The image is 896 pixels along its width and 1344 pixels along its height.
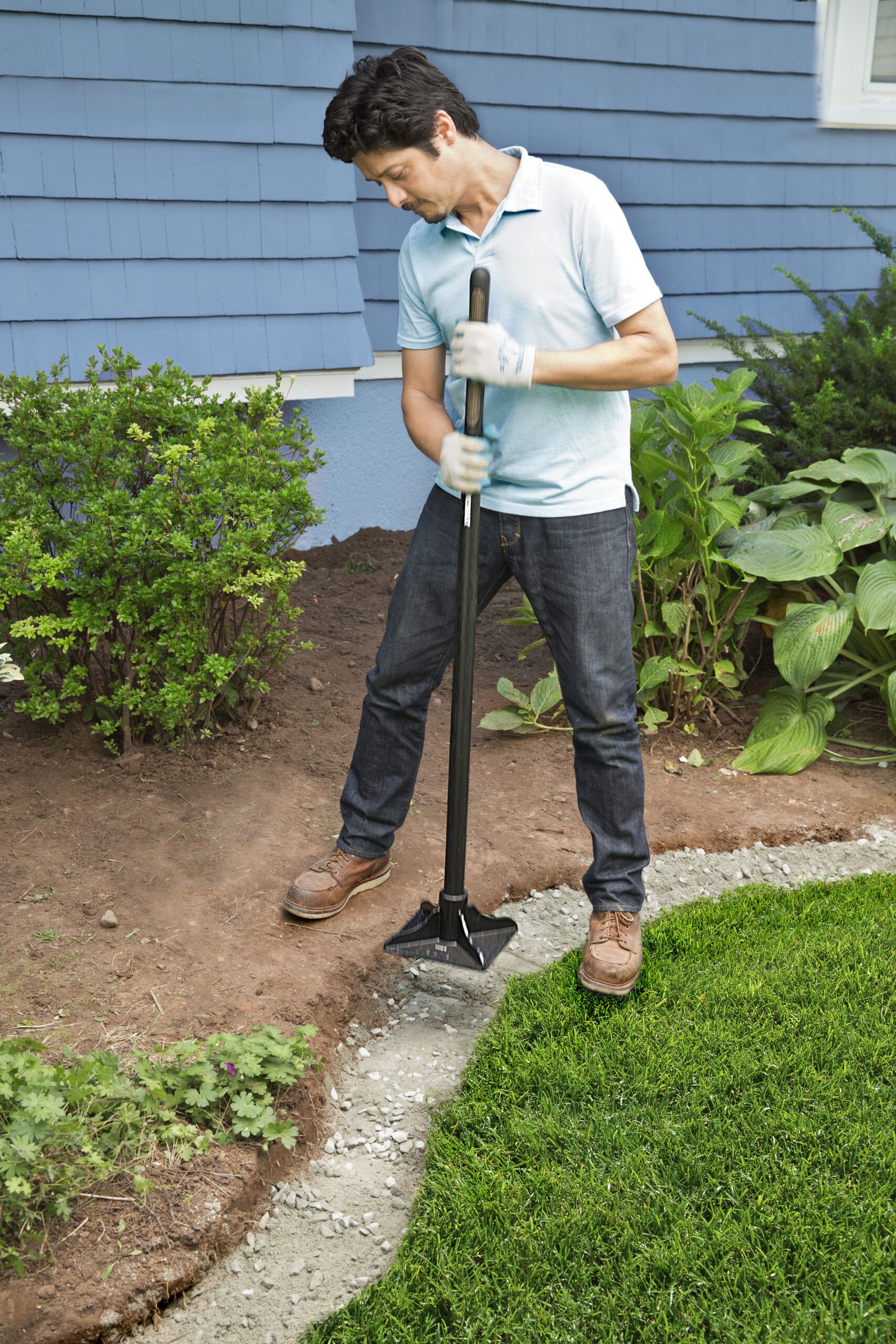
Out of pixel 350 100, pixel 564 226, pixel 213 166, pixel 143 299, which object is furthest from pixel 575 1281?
pixel 213 166

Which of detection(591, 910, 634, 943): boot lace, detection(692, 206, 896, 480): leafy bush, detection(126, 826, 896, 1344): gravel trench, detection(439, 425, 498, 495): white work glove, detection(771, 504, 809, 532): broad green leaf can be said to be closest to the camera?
detection(126, 826, 896, 1344): gravel trench

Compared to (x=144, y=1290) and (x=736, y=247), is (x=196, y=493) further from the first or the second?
(x=736, y=247)

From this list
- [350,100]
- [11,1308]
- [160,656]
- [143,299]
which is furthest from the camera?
[143,299]

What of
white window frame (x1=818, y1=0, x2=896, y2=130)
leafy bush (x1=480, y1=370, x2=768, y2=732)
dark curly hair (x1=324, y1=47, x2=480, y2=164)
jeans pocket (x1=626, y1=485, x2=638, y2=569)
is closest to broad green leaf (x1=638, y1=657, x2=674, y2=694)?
leafy bush (x1=480, y1=370, x2=768, y2=732)

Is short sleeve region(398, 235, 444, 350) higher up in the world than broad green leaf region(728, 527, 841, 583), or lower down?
higher up

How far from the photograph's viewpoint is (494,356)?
91.1 inches

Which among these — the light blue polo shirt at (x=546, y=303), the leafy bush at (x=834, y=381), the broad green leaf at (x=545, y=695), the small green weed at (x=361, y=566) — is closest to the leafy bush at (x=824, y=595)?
the leafy bush at (x=834, y=381)

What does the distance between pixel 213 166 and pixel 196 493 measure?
1.87 m

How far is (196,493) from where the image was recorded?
137 inches

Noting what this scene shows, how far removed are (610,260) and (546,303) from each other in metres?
0.17

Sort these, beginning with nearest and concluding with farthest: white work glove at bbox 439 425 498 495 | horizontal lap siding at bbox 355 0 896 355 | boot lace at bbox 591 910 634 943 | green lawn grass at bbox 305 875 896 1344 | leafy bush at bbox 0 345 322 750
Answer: green lawn grass at bbox 305 875 896 1344, white work glove at bbox 439 425 498 495, boot lace at bbox 591 910 634 943, leafy bush at bbox 0 345 322 750, horizontal lap siding at bbox 355 0 896 355

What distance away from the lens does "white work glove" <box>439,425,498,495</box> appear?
2.44 meters

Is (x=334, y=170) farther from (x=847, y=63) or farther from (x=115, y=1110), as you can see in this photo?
(x=115, y=1110)

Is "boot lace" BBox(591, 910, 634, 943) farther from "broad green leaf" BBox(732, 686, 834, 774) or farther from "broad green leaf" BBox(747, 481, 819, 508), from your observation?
"broad green leaf" BBox(747, 481, 819, 508)
